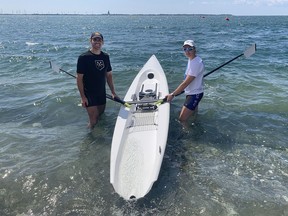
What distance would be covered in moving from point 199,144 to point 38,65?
1314 centimetres

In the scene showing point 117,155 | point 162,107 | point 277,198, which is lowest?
point 277,198

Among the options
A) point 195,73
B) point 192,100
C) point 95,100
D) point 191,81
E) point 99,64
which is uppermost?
point 99,64

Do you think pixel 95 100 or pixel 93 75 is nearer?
pixel 93 75

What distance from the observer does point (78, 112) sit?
915cm

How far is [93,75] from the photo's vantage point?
630 centimetres

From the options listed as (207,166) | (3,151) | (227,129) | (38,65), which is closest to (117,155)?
(207,166)

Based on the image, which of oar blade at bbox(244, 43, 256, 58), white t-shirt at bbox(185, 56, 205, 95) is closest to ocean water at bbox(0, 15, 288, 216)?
white t-shirt at bbox(185, 56, 205, 95)

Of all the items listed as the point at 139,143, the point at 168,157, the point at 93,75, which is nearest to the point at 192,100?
the point at 168,157

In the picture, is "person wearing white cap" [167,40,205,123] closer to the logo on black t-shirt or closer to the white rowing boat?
the white rowing boat

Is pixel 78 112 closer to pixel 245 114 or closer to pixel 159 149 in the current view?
pixel 159 149

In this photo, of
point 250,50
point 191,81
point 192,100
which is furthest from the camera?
point 250,50

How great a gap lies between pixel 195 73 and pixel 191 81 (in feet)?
0.75

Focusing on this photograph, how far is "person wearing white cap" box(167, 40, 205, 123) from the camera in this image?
6.38 metres

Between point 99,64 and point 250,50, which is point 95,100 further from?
point 250,50
